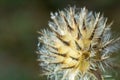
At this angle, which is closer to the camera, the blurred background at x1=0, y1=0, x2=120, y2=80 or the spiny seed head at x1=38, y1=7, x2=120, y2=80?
the spiny seed head at x1=38, y1=7, x2=120, y2=80

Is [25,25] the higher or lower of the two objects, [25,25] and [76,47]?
the higher

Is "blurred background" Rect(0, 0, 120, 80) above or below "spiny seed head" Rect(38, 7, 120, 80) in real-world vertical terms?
above

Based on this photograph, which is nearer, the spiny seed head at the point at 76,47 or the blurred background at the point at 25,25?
the spiny seed head at the point at 76,47

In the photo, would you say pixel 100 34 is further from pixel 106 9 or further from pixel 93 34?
pixel 106 9

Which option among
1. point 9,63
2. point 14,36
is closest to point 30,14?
point 14,36

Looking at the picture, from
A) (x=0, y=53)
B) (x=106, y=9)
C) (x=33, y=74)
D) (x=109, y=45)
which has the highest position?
(x=106, y=9)
